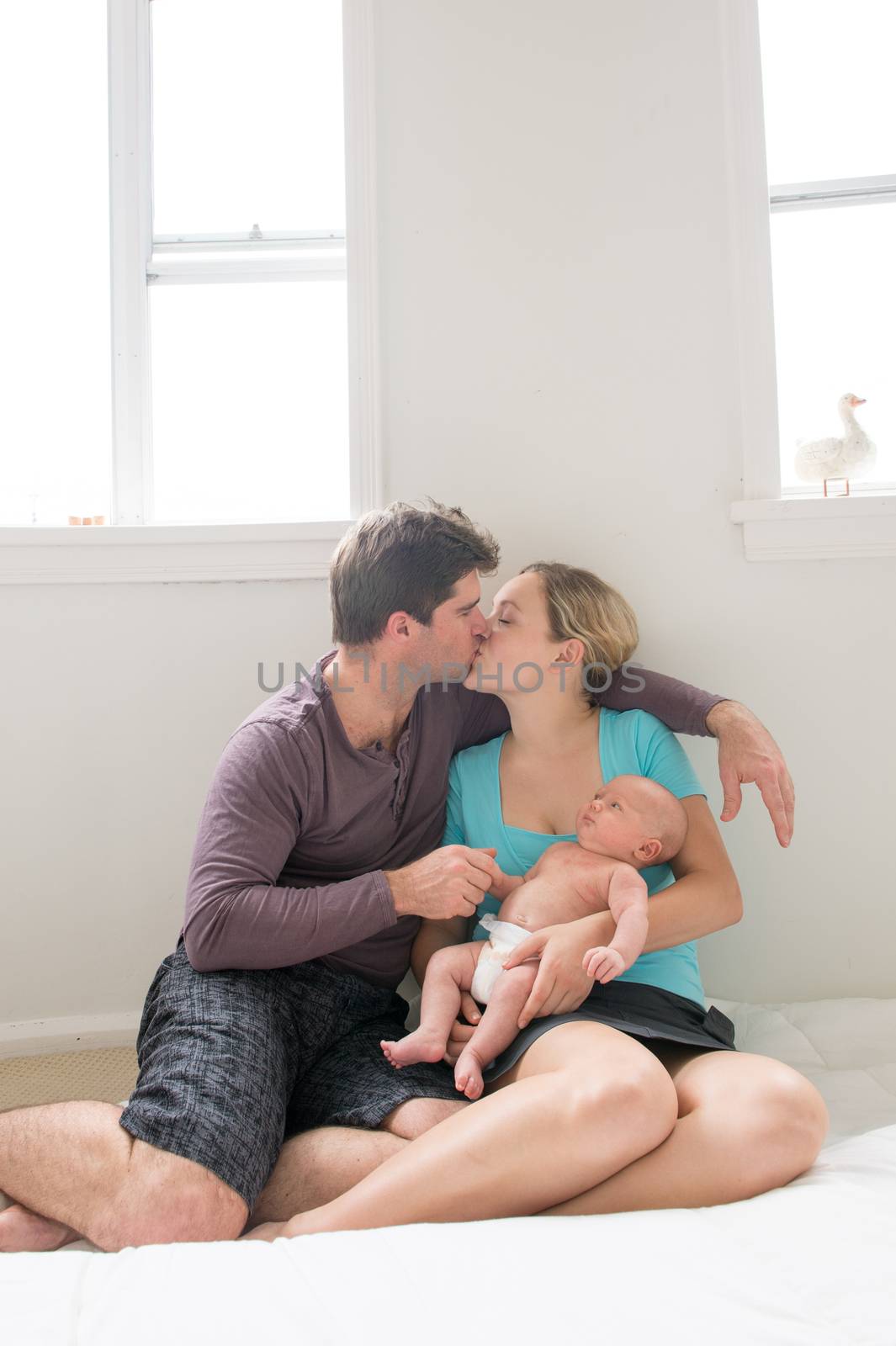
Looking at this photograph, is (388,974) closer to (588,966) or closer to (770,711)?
(588,966)

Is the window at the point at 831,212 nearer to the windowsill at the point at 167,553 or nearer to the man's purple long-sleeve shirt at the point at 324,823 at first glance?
the man's purple long-sleeve shirt at the point at 324,823

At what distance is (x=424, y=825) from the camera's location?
69.1 inches

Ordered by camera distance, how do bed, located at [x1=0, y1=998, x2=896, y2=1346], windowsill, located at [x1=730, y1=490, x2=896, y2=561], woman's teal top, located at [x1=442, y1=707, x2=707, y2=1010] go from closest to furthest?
bed, located at [x1=0, y1=998, x2=896, y2=1346] < woman's teal top, located at [x1=442, y1=707, x2=707, y2=1010] < windowsill, located at [x1=730, y1=490, x2=896, y2=561]

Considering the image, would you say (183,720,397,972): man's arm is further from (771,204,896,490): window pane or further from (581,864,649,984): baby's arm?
(771,204,896,490): window pane

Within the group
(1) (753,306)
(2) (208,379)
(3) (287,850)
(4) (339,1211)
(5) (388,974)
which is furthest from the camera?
(2) (208,379)

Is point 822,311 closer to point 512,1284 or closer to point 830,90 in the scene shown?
point 830,90

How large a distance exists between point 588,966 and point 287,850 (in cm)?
55

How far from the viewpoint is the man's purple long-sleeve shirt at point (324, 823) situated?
1.44m

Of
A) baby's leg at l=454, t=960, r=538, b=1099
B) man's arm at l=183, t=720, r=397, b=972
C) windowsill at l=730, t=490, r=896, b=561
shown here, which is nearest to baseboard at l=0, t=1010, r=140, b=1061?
man's arm at l=183, t=720, r=397, b=972

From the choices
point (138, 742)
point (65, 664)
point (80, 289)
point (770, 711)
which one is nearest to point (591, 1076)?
point (770, 711)

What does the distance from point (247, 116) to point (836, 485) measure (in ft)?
5.47

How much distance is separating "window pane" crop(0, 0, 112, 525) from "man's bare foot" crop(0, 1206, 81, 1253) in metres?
1.53

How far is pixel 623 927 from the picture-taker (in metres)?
1.39

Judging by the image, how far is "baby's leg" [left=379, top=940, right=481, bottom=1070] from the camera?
1.42 meters
